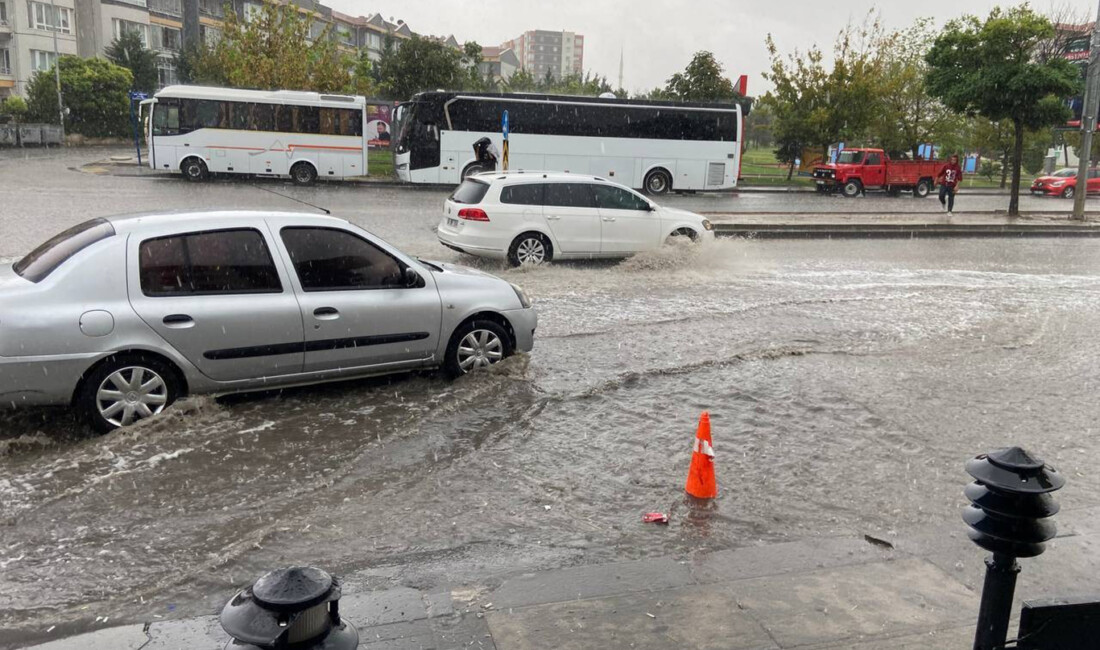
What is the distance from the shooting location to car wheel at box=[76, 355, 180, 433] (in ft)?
18.8

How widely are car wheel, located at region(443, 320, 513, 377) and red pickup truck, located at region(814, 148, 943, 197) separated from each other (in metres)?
31.8

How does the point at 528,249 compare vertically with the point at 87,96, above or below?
below

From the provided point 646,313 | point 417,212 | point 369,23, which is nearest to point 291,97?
point 417,212

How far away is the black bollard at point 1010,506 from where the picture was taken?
8.56 ft

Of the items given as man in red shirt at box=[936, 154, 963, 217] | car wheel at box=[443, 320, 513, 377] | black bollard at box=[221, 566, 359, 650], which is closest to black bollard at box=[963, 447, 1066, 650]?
black bollard at box=[221, 566, 359, 650]

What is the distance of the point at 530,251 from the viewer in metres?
A: 13.8

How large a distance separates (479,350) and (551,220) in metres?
6.61

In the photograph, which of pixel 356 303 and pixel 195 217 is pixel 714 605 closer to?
pixel 356 303

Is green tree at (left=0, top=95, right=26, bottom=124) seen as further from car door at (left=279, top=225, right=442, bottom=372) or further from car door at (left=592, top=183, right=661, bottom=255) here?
car door at (left=279, top=225, right=442, bottom=372)

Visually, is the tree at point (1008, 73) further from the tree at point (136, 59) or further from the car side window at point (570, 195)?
the tree at point (136, 59)

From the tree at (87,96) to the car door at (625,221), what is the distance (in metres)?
45.8

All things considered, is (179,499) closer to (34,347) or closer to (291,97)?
(34,347)

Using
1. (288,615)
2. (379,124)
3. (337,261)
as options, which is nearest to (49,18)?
(379,124)

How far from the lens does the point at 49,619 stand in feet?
12.4
